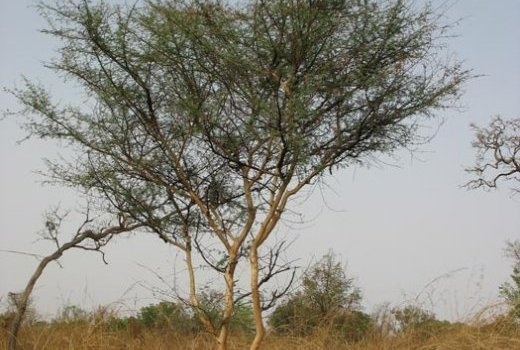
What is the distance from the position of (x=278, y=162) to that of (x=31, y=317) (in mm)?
6564

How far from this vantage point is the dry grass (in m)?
6.70

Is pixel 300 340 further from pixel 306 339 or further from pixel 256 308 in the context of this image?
pixel 256 308

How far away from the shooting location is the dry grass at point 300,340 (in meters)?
6.70

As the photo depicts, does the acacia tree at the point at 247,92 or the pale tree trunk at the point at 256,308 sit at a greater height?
the acacia tree at the point at 247,92

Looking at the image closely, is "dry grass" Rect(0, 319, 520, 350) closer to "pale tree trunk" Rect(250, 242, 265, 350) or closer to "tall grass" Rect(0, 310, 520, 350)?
"tall grass" Rect(0, 310, 520, 350)

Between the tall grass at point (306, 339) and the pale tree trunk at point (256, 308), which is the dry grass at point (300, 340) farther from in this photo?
the pale tree trunk at point (256, 308)

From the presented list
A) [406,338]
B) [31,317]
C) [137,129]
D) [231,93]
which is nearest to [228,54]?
[231,93]

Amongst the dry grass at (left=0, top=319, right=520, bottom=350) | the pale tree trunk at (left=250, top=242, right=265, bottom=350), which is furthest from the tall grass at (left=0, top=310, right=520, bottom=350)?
the pale tree trunk at (left=250, top=242, right=265, bottom=350)

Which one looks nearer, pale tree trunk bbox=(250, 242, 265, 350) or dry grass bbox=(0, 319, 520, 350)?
dry grass bbox=(0, 319, 520, 350)

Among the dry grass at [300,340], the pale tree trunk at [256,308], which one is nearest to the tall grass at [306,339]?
the dry grass at [300,340]

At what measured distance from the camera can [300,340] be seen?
765 cm

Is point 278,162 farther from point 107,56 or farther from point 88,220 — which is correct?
point 88,220

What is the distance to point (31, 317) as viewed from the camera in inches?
452

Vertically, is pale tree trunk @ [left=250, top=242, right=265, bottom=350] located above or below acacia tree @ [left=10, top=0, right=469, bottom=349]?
below
